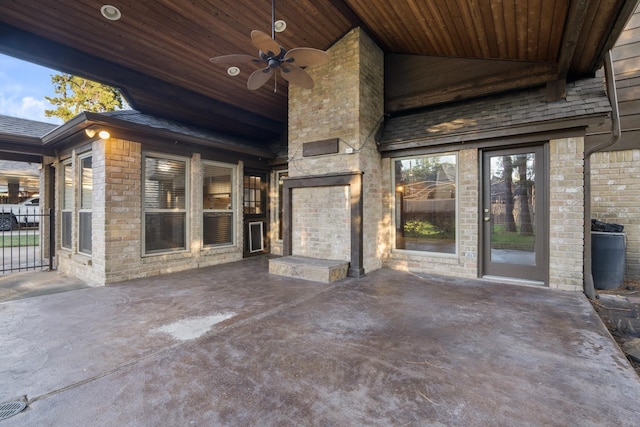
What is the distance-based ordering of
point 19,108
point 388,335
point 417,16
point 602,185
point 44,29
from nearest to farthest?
point 388,335
point 44,29
point 417,16
point 602,185
point 19,108

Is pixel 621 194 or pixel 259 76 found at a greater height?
pixel 259 76

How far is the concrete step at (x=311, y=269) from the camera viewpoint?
4754 millimetres

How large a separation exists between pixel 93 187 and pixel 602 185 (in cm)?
893

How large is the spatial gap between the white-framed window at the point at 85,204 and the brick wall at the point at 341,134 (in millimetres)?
3644

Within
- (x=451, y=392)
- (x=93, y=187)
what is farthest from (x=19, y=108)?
(x=451, y=392)

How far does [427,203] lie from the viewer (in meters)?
5.38

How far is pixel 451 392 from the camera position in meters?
1.90

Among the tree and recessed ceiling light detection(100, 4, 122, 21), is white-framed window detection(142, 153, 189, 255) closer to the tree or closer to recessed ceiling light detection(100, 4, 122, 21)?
recessed ceiling light detection(100, 4, 122, 21)

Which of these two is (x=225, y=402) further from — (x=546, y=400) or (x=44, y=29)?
(x=44, y=29)

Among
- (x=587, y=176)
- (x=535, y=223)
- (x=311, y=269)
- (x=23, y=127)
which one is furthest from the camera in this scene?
(x=23, y=127)

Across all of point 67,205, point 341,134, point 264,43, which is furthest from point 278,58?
point 67,205

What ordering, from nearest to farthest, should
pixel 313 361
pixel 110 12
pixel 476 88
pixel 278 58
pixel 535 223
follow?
1. pixel 313 361
2. pixel 278 58
3. pixel 110 12
4. pixel 535 223
5. pixel 476 88

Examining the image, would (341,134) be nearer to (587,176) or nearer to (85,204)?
(587,176)

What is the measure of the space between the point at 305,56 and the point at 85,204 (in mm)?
4817
